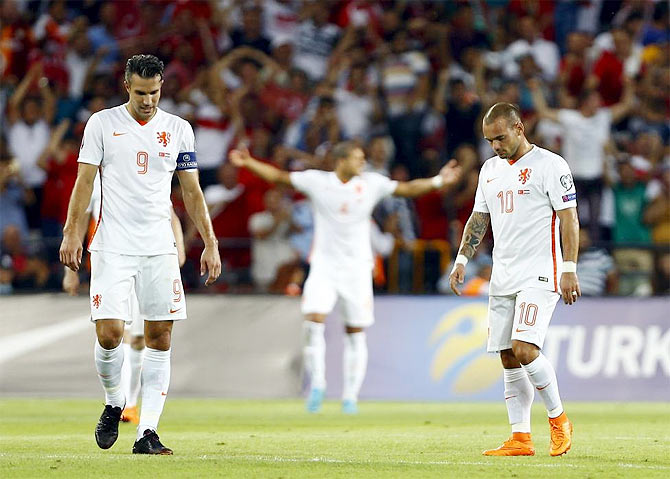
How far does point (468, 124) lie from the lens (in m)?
18.8

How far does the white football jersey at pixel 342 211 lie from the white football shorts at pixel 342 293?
0.11 m

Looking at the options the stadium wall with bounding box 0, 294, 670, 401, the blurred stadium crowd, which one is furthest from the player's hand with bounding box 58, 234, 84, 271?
the blurred stadium crowd

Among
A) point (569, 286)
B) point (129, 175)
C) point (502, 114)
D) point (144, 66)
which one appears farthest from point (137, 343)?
point (569, 286)

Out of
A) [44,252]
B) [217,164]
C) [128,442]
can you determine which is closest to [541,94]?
[217,164]

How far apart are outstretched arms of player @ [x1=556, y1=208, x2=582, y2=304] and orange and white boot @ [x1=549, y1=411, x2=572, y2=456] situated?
0.84m

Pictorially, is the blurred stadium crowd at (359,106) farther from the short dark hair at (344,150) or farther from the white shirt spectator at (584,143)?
the short dark hair at (344,150)

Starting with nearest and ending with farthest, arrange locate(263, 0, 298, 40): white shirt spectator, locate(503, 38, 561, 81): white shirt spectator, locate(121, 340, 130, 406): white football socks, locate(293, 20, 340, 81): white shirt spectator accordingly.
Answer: locate(121, 340, 130, 406): white football socks, locate(503, 38, 561, 81): white shirt spectator, locate(293, 20, 340, 81): white shirt spectator, locate(263, 0, 298, 40): white shirt spectator

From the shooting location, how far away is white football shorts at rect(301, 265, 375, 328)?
14.2m

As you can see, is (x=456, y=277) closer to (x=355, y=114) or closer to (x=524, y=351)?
(x=524, y=351)

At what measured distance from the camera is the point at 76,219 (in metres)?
8.36

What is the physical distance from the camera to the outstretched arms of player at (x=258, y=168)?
13.7 meters

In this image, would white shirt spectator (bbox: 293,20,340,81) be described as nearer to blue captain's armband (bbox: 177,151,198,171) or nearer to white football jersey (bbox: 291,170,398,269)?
white football jersey (bbox: 291,170,398,269)

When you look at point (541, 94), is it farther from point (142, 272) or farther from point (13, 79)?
point (142, 272)

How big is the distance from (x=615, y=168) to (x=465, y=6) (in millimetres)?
3726
